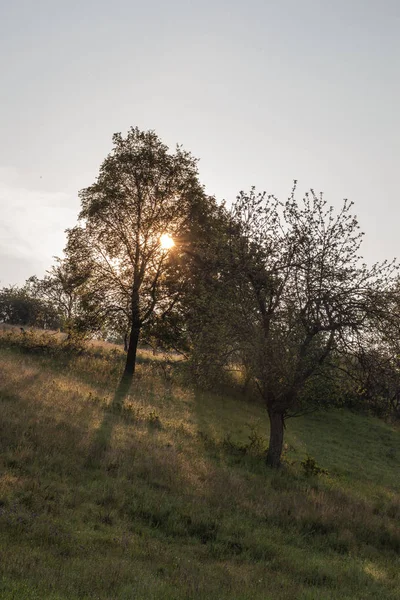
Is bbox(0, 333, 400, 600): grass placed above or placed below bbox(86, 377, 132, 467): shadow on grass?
below

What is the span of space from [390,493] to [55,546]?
17.0 m

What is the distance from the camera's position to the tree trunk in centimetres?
2044

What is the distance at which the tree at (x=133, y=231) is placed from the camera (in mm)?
31938

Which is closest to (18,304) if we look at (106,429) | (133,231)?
(133,231)

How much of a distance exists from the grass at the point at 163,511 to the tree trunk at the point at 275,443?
0.48 meters

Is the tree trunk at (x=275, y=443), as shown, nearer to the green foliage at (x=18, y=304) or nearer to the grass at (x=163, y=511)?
the grass at (x=163, y=511)

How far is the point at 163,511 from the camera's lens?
12.5 m

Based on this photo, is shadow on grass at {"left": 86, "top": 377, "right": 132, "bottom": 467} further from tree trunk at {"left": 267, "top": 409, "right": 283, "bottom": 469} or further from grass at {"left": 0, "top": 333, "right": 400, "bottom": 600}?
tree trunk at {"left": 267, "top": 409, "right": 283, "bottom": 469}

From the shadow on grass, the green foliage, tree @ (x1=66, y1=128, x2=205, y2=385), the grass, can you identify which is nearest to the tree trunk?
the grass

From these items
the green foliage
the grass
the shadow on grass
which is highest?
the green foliage

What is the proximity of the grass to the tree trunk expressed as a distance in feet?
1.57

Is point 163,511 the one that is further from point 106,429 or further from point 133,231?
point 133,231

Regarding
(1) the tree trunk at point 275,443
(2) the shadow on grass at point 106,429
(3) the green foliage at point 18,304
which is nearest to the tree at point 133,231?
(2) the shadow on grass at point 106,429

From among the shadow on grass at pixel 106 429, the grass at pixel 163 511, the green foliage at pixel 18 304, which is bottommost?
the grass at pixel 163 511
